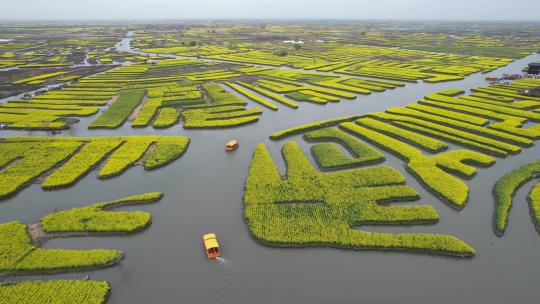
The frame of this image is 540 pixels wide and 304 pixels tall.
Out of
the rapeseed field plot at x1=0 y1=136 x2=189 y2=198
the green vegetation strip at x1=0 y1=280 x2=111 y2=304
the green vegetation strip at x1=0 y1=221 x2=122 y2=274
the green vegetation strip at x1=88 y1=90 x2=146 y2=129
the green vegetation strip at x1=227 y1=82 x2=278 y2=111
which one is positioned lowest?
the green vegetation strip at x1=0 y1=280 x2=111 y2=304

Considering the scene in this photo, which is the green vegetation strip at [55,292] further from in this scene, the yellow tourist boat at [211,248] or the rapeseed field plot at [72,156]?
the rapeseed field plot at [72,156]

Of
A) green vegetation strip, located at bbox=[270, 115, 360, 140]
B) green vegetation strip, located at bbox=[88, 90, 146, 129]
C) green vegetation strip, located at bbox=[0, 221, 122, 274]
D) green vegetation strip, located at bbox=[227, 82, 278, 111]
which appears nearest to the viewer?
green vegetation strip, located at bbox=[0, 221, 122, 274]

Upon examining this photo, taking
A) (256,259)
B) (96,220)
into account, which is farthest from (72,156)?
(256,259)

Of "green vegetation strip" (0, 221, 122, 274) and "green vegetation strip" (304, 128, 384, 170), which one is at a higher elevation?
"green vegetation strip" (304, 128, 384, 170)

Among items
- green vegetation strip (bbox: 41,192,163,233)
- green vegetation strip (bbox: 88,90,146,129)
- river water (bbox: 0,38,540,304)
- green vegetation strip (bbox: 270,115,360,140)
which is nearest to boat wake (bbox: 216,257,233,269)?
river water (bbox: 0,38,540,304)

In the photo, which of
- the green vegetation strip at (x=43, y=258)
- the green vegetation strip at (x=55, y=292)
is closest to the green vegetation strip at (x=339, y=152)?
the green vegetation strip at (x=43, y=258)

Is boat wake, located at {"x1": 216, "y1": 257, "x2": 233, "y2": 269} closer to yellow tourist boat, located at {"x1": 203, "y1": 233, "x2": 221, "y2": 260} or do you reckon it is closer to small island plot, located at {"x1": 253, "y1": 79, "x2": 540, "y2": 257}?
yellow tourist boat, located at {"x1": 203, "y1": 233, "x2": 221, "y2": 260}

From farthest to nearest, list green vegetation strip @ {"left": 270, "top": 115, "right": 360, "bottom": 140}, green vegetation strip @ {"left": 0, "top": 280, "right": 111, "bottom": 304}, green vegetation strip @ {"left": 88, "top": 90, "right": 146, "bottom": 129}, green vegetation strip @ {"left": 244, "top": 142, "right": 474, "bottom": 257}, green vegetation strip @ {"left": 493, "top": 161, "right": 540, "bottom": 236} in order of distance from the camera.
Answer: green vegetation strip @ {"left": 88, "top": 90, "right": 146, "bottom": 129}
green vegetation strip @ {"left": 270, "top": 115, "right": 360, "bottom": 140}
green vegetation strip @ {"left": 493, "top": 161, "right": 540, "bottom": 236}
green vegetation strip @ {"left": 244, "top": 142, "right": 474, "bottom": 257}
green vegetation strip @ {"left": 0, "top": 280, "right": 111, "bottom": 304}

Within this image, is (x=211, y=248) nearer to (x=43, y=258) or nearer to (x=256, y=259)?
(x=256, y=259)

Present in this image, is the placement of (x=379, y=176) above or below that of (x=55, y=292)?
above
